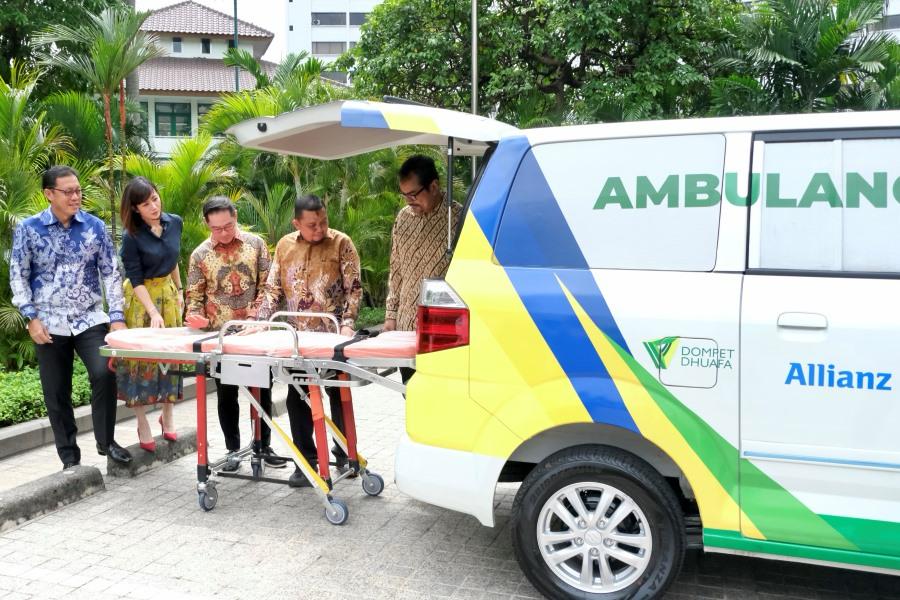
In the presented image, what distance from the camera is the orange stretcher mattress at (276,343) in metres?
4.00

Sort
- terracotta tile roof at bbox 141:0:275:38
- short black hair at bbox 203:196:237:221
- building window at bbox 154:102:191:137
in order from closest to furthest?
short black hair at bbox 203:196:237:221 < building window at bbox 154:102:191:137 < terracotta tile roof at bbox 141:0:275:38

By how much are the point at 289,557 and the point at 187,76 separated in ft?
138

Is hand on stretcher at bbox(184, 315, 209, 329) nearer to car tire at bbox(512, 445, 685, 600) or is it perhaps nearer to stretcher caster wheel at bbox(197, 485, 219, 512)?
stretcher caster wheel at bbox(197, 485, 219, 512)

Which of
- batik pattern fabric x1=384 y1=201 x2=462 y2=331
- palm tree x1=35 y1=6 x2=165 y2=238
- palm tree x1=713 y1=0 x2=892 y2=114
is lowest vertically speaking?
batik pattern fabric x1=384 y1=201 x2=462 y2=331

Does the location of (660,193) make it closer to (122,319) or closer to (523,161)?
(523,161)

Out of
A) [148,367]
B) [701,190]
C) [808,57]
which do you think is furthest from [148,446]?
[808,57]

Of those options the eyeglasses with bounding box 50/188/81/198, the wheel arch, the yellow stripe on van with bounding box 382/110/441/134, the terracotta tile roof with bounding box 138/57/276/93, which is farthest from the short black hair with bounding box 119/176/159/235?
the terracotta tile roof with bounding box 138/57/276/93

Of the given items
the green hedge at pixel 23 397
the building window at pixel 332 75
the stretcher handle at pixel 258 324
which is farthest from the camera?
the building window at pixel 332 75

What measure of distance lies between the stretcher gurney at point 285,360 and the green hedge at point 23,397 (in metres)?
2.17

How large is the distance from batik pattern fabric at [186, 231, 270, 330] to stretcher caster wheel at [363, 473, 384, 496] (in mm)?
1283

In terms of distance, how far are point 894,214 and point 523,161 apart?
1.41m

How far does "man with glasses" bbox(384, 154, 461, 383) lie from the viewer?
4.73 meters

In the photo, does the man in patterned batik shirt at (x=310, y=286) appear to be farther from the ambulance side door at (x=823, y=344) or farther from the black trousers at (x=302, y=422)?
the ambulance side door at (x=823, y=344)

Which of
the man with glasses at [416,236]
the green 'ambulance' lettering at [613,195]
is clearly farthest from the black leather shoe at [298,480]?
the green 'ambulance' lettering at [613,195]
